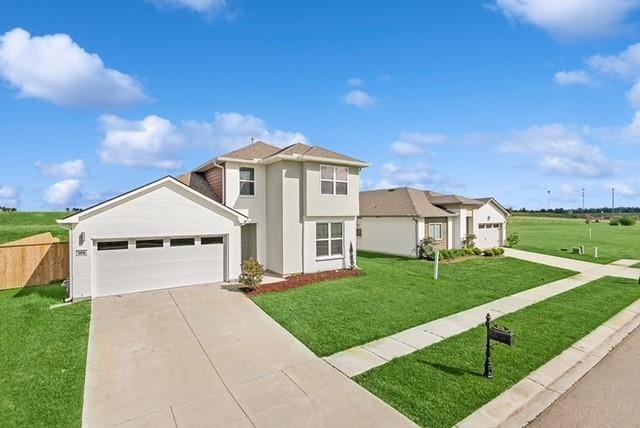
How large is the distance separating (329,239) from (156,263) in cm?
766

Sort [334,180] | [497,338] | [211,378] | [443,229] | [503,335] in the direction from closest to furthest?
1. [503,335]
2. [497,338]
3. [211,378]
4. [334,180]
5. [443,229]

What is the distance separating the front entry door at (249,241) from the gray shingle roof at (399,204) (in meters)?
10.9

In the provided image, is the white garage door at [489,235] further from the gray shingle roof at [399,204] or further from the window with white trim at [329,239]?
the window with white trim at [329,239]

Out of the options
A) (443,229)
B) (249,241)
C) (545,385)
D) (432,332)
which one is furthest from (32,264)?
(443,229)

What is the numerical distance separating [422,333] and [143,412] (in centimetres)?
647

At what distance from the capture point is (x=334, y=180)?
16016mm

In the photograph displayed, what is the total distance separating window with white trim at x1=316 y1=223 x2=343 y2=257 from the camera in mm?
15891

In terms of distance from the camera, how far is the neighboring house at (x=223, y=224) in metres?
11.7

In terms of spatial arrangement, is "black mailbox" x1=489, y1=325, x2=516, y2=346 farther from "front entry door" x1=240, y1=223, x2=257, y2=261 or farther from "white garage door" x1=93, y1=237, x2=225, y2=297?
"front entry door" x1=240, y1=223, x2=257, y2=261

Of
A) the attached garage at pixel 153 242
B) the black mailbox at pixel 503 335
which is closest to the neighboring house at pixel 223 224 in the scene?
the attached garage at pixel 153 242

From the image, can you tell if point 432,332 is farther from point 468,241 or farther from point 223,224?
point 468,241

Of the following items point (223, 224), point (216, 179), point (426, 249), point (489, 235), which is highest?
point (216, 179)

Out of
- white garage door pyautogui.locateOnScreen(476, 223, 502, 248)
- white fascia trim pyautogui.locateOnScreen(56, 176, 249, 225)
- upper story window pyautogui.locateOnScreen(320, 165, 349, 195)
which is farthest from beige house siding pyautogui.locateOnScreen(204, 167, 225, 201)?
white garage door pyautogui.locateOnScreen(476, 223, 502, 248)

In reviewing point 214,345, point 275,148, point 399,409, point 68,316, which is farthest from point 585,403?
point 275,148
